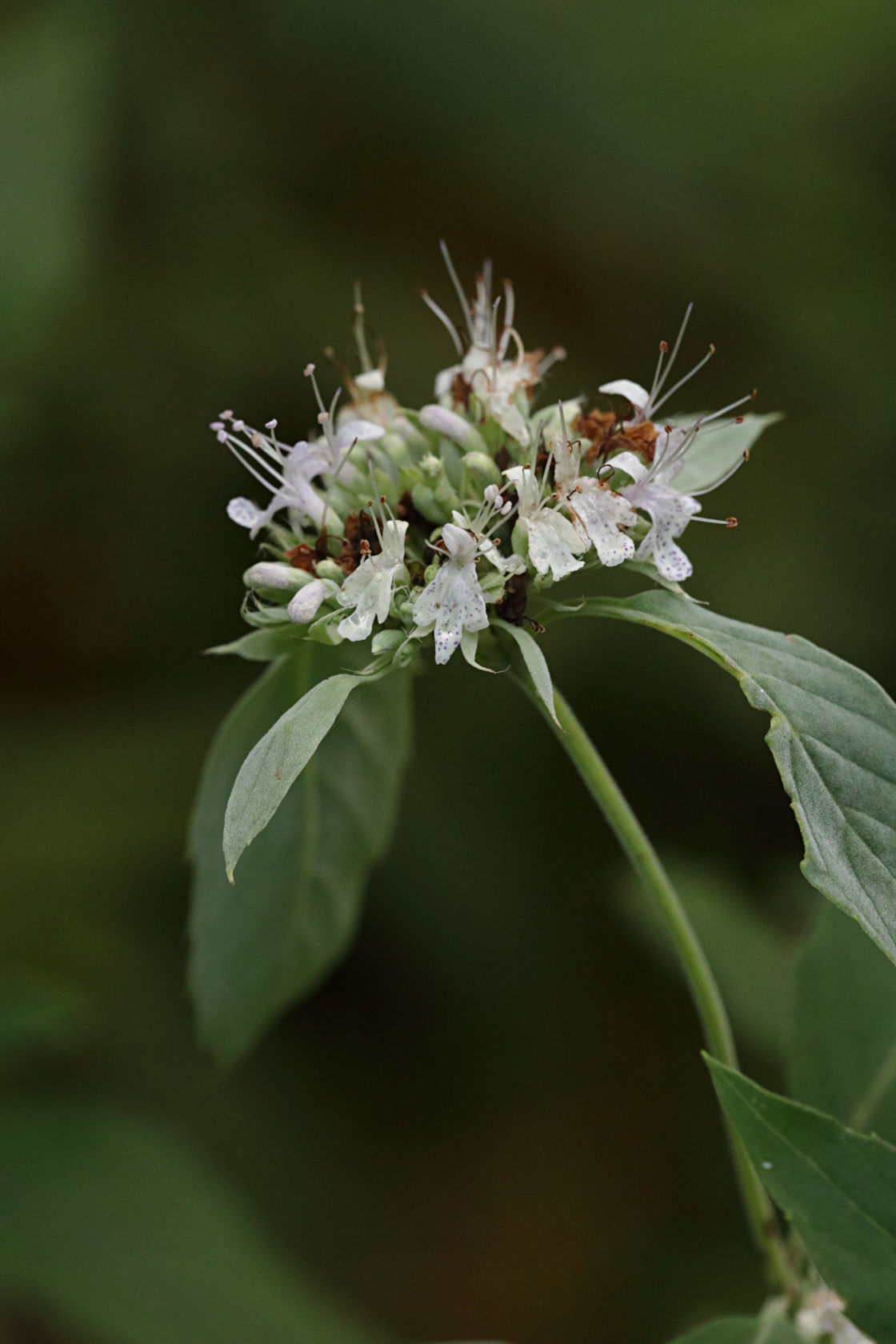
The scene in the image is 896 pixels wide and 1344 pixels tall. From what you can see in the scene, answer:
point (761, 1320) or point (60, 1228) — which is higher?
point (761, 1320)

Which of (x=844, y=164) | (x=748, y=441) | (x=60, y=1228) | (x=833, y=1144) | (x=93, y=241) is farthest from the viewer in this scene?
(x=844, y=164)

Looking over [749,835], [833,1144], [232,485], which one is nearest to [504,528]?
[833,1144]

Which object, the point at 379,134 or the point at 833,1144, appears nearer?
the point at 833,1144

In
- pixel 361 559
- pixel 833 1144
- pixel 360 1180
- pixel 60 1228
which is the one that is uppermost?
pixel 361 559

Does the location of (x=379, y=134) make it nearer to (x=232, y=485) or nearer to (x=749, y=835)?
(x=232, y=485)

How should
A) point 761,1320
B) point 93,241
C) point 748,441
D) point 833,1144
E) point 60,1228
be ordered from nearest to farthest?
point 833,1144 < point 761,1320 < point 748,441 < point 60,1228 < point 93,241

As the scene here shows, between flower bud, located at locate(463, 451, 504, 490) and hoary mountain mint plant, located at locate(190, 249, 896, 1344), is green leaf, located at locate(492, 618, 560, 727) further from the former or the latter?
flower bud, located at locate(463, 451, 504, 490)

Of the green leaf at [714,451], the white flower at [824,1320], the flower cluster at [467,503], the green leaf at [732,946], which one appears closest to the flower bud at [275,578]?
the flower cluster at [467,503]

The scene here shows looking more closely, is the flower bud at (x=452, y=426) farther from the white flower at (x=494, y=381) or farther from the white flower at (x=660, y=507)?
the white flower at (x=660, y=507)

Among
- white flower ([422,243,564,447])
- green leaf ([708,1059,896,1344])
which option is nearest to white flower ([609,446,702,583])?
white flower ([422,243,564,447])
